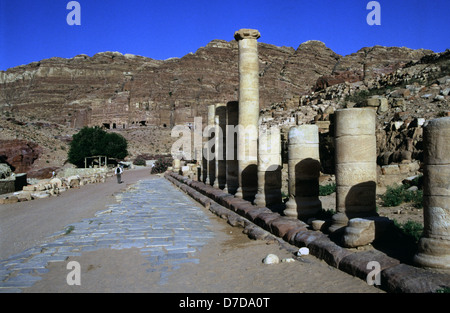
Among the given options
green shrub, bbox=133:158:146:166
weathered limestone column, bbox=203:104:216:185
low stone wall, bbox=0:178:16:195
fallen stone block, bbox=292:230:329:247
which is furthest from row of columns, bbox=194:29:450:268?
green shrub, bbox=133:158:146:166

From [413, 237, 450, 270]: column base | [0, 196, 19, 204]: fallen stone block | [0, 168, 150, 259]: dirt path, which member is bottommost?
[0, 196, 19, 204]: fallen stone block

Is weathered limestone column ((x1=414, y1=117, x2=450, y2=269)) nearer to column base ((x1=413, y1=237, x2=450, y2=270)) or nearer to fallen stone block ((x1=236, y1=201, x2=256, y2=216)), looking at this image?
column base ((x1=413, y1=237, x2=450, y2=270))

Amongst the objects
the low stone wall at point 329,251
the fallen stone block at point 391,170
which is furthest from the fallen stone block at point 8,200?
the fallen stone block at point 391,170

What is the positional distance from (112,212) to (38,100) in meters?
122

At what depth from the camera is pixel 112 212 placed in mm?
11602

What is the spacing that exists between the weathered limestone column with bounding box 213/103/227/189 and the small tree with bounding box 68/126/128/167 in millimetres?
40652

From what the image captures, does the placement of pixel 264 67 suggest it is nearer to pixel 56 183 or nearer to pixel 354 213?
pixel 56 183

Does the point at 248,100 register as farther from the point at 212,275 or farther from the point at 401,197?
the point at 212,275

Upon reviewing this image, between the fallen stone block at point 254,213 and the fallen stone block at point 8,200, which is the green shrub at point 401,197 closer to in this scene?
the fallen stone block at point 254,213

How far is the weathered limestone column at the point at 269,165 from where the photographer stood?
10.2m

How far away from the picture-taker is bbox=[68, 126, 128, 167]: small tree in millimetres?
52594

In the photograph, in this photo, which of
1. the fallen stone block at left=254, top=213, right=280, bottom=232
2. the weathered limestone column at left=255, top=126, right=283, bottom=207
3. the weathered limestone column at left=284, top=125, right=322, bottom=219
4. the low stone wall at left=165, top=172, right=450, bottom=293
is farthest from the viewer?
the weathered limestone column at left=255, top=126, right=283, bottom=207

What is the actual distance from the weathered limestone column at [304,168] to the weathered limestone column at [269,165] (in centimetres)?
182

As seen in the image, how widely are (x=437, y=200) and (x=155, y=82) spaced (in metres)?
110
